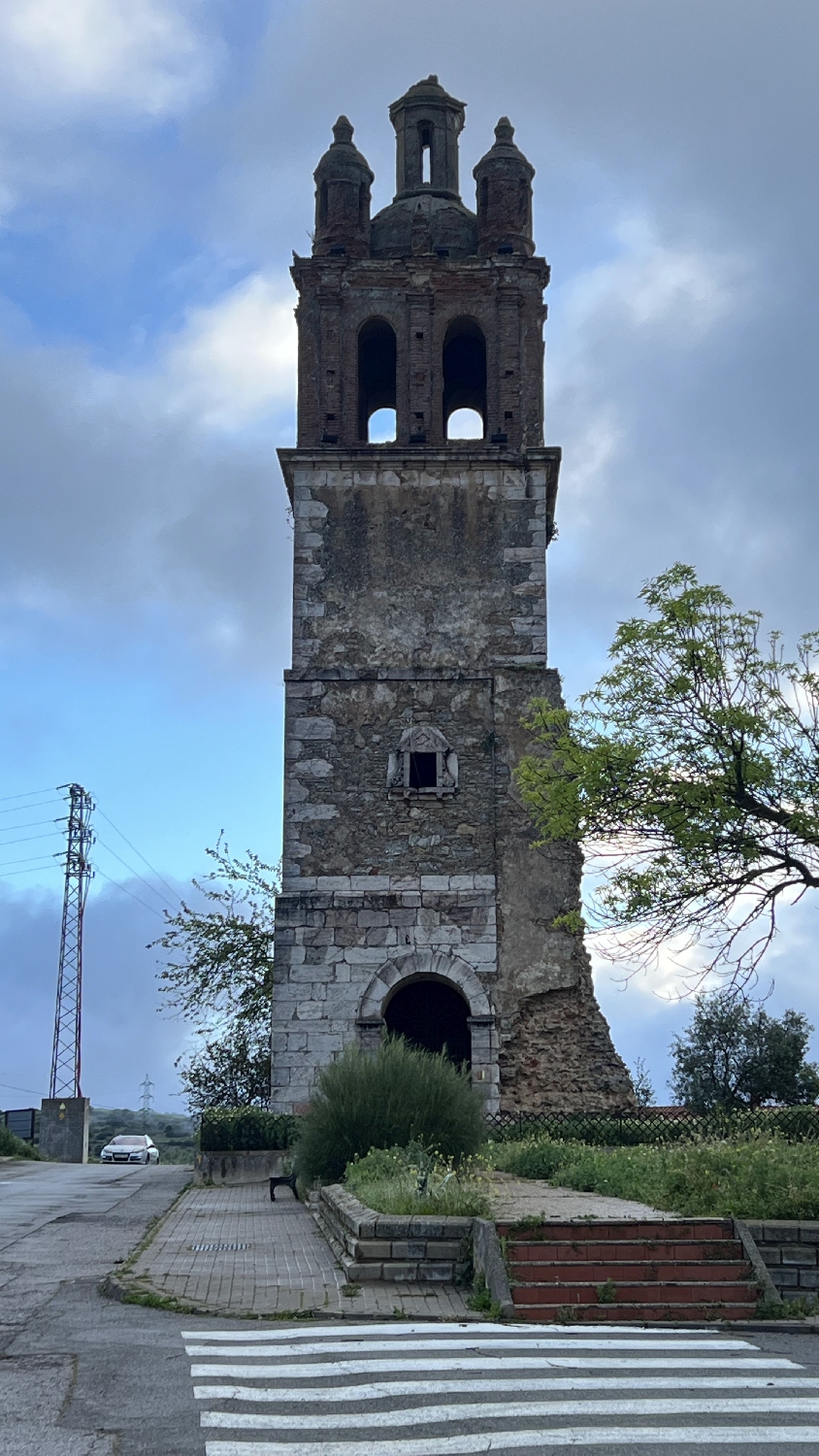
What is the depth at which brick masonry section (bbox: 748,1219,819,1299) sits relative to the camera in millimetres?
10250

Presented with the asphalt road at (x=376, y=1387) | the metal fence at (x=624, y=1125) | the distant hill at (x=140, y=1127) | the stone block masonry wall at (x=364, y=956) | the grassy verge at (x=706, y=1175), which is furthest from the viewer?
the distant hill at (x=140, y=1127)

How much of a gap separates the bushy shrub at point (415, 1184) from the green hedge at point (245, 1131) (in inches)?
262

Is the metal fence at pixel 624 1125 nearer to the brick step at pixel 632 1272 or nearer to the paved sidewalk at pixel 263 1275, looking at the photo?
the paved sidewalk at pixel 263 1275

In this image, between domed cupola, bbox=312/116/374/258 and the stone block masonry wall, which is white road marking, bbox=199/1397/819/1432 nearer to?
the stone block masonry wall

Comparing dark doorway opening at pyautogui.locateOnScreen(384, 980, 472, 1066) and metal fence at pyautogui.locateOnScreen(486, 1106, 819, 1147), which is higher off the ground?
dark doorway opening at pyautogui.locateOnScreen(384, 980, 472, 1066)

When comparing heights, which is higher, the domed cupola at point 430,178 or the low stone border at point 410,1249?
the domed cupola at point 430,178

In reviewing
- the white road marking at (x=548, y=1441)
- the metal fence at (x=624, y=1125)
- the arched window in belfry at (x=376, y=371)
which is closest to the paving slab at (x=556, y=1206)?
the white road marking at (x=548, y=1441)

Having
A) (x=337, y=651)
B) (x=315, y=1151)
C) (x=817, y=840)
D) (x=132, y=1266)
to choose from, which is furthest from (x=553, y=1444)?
(x=337, y=651)

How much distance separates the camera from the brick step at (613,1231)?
34.1 ft

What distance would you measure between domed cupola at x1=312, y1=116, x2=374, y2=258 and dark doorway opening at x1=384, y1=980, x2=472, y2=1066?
1258 centimetres

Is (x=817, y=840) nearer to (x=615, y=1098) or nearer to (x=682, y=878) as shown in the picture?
(x=682, y=878)

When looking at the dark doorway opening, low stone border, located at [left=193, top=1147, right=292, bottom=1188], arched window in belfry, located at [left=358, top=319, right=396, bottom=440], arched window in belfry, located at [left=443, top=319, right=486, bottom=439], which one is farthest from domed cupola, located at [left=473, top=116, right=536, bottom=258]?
low stone border, located at [left=193, top=1147, right=292, bottom=1188]

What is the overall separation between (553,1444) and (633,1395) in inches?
46.3

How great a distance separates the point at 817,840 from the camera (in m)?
14.3
